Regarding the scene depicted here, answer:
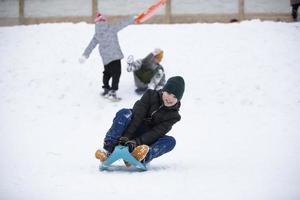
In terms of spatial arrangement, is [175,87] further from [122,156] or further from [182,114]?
[182,114]

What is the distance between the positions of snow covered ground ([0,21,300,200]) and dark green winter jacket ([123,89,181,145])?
0.34 metres

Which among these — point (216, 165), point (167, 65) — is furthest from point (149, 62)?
point (216, 165)

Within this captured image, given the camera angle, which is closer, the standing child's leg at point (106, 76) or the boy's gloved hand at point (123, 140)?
the boy's gloved hand at point (123, 140)

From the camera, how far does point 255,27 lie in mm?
13266

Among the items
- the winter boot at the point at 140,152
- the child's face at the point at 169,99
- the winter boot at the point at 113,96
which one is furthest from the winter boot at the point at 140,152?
the winter boot at the point at 113,96

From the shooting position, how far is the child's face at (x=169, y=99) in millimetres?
5477

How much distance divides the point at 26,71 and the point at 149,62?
2713 millimetres

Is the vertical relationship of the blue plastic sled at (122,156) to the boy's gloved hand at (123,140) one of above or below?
below

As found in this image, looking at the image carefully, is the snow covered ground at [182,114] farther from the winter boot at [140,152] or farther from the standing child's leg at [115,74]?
the standing child's leg at [115,74]

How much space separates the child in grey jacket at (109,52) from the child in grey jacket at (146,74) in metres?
0.34

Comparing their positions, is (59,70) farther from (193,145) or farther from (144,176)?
(144,176)

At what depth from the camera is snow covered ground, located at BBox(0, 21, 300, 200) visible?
4.81 m

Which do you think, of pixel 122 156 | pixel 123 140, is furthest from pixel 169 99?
pixel 122 156

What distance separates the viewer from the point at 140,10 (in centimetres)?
1664
